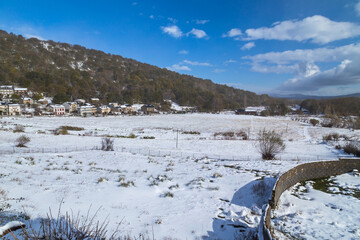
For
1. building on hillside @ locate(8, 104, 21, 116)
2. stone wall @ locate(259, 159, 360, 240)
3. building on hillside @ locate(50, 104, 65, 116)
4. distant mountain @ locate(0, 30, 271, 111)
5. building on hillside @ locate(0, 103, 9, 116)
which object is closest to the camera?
stone wall @ locate(259, 159, 360, 240)

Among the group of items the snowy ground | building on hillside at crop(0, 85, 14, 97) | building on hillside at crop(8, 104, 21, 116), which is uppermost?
building on hillside at crop(0, 85, 14, 97)

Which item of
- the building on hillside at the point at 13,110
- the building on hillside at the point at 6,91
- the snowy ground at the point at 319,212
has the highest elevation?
the building on hillside at the point at 6,91

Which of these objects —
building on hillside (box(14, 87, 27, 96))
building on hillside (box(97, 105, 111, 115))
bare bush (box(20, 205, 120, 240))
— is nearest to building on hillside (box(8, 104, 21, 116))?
building on hillside (box(14, 87, 27, 96))

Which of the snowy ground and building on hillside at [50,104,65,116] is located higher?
building on hillside at [50,104,65,116]

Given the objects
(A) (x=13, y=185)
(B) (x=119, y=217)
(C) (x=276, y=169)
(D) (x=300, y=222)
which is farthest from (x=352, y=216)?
(A) (x=13, y=185)

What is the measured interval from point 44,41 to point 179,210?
9655 inches

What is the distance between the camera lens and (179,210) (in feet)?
25.5

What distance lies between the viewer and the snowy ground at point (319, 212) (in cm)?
684

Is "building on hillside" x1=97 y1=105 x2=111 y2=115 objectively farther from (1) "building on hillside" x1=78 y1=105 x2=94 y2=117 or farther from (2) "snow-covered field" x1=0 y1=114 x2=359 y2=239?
(2) "snow-covered field" x1=0 y1=114 x2=359 y2=239

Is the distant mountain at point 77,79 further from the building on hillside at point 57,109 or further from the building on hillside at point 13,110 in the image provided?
the building on hillside at point 13,110

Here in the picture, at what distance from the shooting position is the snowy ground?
6836 millimetres

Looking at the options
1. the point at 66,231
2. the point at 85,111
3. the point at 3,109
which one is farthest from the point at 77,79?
the point at 66,231

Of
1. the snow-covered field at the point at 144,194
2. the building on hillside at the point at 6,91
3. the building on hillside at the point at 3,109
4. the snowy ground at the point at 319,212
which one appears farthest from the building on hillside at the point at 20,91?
the snowy ground at the point at 319,212

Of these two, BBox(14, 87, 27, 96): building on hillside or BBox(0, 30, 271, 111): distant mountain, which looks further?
BBox(0, 30, 271, 111): distant mountain
